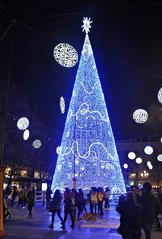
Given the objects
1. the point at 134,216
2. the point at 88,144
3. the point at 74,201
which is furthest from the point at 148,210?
the point at 88,144

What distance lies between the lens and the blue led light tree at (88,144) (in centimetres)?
2570

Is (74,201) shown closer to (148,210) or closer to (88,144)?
(88,144)

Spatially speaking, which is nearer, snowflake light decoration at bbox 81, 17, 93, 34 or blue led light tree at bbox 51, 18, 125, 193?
blue led light tree at bbox 51, 18, 125, 193

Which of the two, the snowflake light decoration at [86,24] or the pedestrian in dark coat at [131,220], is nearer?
the pedestrian in dark coat at [131,220]

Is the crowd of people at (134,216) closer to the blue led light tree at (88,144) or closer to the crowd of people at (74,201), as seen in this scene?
the crowd of people at (74,201)

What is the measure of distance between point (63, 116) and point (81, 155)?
34.4 metres

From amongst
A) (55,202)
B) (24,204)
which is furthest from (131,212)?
(24,204)

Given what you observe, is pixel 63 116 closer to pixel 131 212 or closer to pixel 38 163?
pixel 38 163

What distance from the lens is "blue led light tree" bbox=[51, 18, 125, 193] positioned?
25703mm

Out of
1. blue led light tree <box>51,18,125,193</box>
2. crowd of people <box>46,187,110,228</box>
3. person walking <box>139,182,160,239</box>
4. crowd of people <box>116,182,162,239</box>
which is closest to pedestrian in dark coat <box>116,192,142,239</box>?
crowd of people <box>116,182,162,239</box>

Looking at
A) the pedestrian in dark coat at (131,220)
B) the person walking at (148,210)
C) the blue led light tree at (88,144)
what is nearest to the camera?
the pedestrian in dark coat at (131,220)

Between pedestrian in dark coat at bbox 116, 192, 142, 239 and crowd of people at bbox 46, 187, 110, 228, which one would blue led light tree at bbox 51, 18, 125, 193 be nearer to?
crowd of people at bbox 46, 187, 110, 228

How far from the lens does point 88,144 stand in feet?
86.3

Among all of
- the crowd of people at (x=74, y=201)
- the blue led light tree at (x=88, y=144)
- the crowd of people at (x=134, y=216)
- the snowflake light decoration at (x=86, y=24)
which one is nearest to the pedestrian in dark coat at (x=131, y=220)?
the crowd of people at (x=134, y=216)
